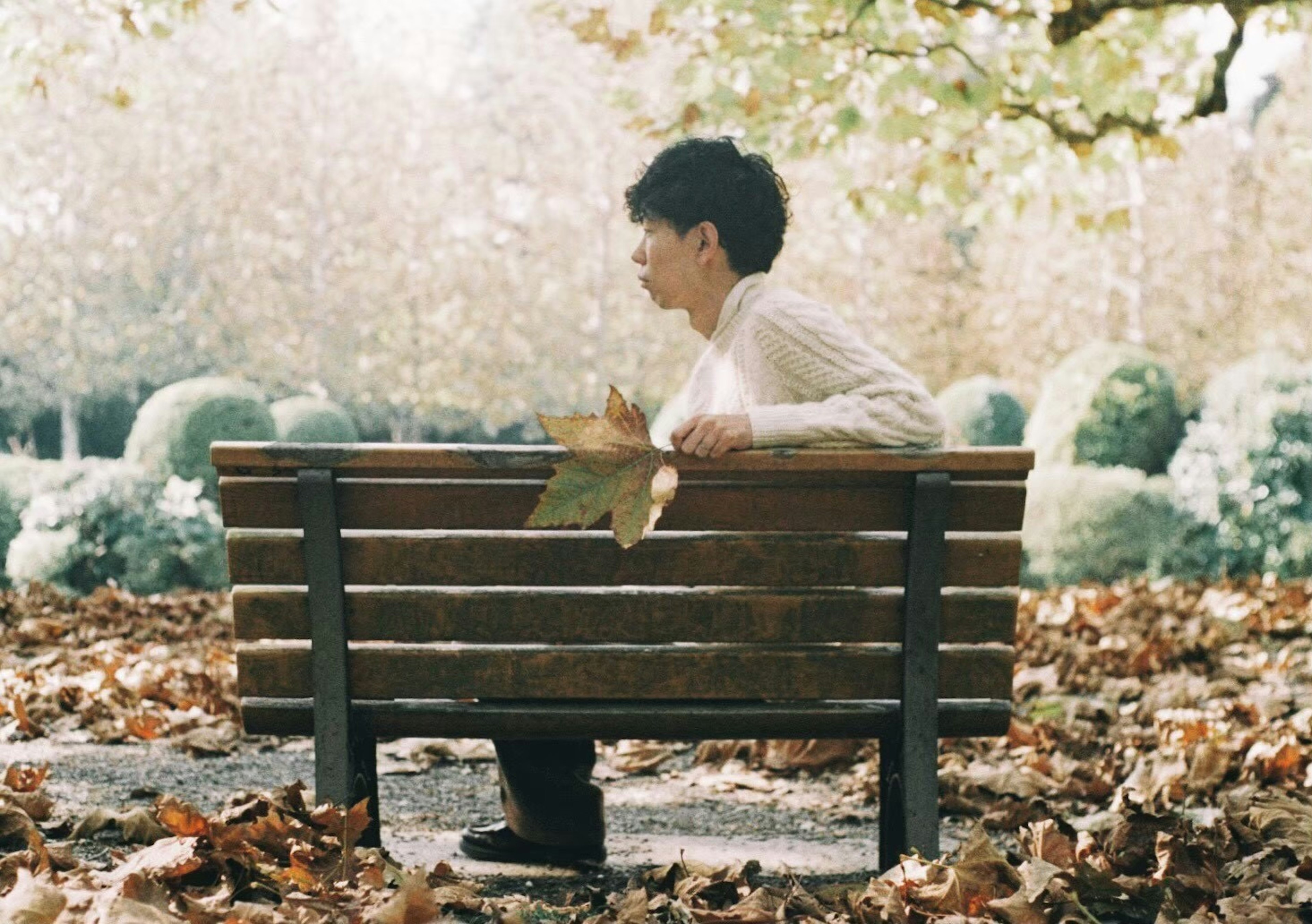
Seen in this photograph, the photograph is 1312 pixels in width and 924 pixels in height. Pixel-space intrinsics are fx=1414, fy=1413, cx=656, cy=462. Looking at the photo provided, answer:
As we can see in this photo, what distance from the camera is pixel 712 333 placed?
3375 mm

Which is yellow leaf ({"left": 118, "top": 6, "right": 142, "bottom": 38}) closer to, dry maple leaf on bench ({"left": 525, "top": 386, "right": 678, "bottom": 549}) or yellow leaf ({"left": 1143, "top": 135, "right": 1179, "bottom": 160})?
dry maple leaf on bench ({"left": 525, "top": 386, "right": 678, "bottom": 549})

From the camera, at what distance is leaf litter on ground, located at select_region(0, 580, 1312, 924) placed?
7.80 feet

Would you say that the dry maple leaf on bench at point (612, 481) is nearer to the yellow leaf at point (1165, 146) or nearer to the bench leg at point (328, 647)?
the bench leg at point (328, 647)

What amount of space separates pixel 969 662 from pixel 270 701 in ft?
4.61

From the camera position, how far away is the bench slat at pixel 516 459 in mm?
2600

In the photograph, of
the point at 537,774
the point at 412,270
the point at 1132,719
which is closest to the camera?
the point at 537,774

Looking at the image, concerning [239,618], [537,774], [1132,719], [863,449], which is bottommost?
[1132,719]

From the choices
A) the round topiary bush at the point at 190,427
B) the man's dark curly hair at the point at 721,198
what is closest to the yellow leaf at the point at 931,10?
the man's dark curly hair at the point at 721,198

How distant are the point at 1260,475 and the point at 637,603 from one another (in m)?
9.63

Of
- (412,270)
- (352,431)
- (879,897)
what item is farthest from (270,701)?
(412,270)

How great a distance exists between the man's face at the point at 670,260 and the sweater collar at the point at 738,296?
0.09m

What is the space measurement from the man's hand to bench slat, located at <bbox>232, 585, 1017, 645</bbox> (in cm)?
31

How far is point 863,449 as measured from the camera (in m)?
2.71

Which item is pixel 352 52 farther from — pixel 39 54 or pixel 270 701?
pixel 270 701
